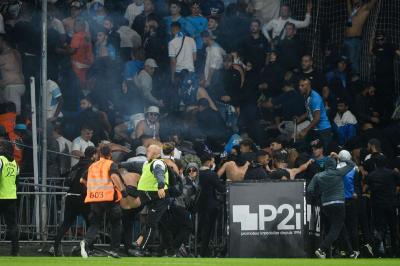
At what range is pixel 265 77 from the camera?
2798 cm

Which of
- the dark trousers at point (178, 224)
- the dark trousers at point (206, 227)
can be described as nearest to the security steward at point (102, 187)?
the dark trousers at point (178, 224)

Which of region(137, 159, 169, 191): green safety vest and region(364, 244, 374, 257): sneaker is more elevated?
region(137, 159, 169, 191): green safety vest

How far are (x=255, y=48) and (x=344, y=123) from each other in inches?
114

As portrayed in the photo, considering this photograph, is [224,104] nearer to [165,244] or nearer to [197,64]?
[197,64]

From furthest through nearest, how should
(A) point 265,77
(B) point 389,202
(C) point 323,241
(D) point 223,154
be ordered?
(A) point 265,77, (D) point 223,154, (B) point 389,202, (C) point 323,241

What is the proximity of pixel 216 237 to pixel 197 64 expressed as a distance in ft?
19.6

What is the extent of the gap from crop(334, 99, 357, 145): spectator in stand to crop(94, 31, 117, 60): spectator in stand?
18.4 feet

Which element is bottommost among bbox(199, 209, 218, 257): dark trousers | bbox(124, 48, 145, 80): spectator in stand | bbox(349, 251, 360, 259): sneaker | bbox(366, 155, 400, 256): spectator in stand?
bbox(349, 251, 360, 259): sneaker

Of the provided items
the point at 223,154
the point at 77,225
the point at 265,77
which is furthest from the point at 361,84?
the point at 77,225

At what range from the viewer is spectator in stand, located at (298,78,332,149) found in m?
26.2

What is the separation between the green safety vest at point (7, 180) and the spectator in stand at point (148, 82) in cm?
768

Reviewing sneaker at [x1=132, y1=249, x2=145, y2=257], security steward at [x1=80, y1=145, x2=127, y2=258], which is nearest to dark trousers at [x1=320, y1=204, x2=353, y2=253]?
sneaker at [x1=132, y1=249, x2=145, y2=257]

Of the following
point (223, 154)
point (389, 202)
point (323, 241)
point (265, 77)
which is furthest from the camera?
point (265, 77)

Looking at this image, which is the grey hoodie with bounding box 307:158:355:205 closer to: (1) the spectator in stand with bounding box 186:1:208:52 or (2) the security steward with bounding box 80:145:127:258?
(2) the security steward with bounding box 80:145:127:258
